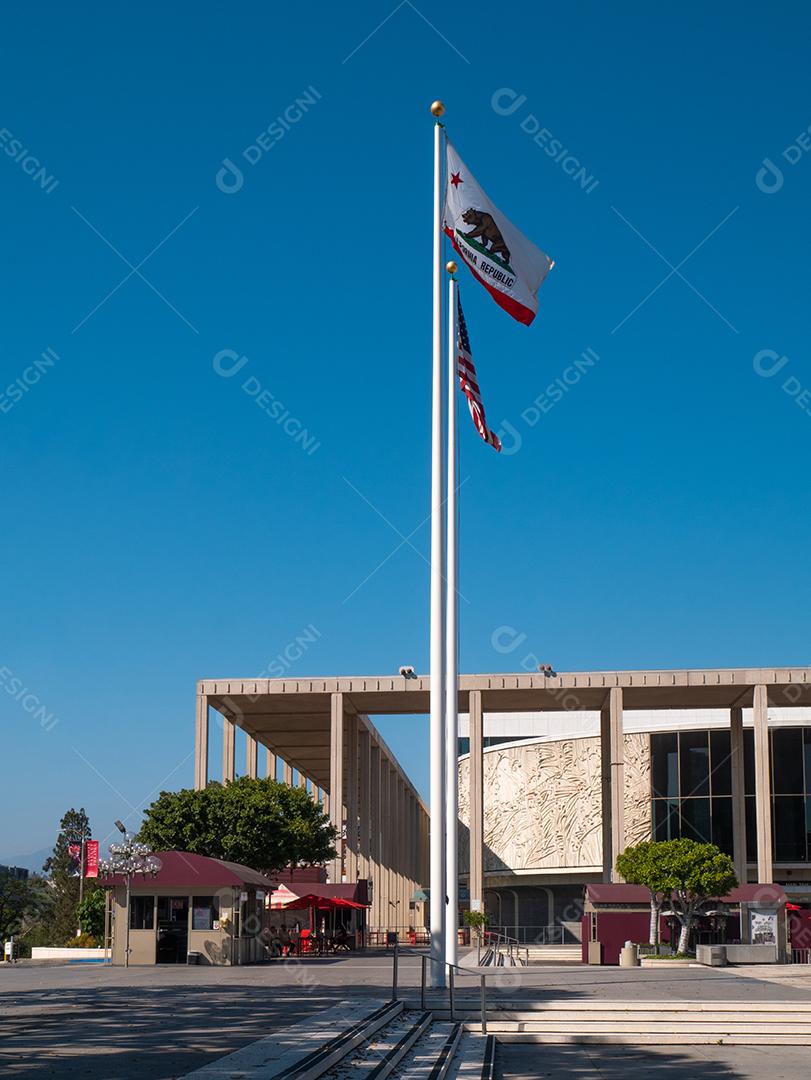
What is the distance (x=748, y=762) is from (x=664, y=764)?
552cm

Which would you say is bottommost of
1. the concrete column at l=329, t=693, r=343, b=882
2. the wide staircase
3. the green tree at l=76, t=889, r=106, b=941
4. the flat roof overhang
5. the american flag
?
the green tree at l=76, t=889, r=106, b=941

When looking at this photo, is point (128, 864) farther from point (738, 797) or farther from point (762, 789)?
point (738, 797)

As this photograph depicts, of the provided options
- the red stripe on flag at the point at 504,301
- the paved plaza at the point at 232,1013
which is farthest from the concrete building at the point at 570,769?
the red stripe on flag at the point at 504,301

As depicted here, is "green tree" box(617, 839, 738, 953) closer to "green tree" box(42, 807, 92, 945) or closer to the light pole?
the light pole

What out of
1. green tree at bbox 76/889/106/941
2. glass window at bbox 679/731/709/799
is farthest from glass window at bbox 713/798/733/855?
green tree at bbox 76/889/106/941

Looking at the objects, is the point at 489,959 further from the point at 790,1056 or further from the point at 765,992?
the point at 790,1056

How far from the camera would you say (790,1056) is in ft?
58.4

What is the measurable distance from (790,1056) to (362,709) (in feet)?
189

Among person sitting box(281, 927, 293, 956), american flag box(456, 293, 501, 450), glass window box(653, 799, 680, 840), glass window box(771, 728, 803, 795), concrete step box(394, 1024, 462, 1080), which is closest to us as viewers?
concrete step box(394, 1024, 462, 1080)

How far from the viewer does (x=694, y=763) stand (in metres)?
77.1

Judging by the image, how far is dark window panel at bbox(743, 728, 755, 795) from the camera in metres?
76.9

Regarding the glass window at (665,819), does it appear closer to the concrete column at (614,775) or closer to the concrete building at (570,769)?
the concrete building at (570,769)

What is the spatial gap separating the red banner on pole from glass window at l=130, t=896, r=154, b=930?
3833 centimetres

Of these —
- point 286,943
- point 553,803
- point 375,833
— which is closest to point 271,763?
point 375,833
